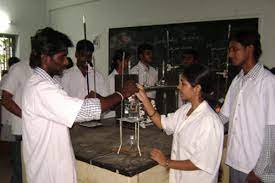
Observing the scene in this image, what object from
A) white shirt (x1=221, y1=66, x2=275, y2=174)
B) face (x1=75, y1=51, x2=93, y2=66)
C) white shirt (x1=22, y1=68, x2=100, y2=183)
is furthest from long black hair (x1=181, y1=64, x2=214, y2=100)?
face (x1=75, y1=51, x2=93, y2=66)

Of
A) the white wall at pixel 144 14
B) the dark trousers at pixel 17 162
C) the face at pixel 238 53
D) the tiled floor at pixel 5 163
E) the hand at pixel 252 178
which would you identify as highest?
the white wall at pixel 144 14

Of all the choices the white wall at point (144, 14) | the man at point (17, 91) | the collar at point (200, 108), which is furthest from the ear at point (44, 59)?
the white wall at point (144, 14)

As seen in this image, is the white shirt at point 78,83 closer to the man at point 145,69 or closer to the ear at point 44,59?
the man at point 145,69

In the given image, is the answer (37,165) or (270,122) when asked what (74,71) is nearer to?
(37,165)

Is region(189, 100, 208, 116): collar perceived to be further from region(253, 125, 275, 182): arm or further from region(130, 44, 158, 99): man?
region(130, 44, 158, 99): man

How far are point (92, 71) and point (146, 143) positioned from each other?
4.55 feet

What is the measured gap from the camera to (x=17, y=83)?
8.36 feet

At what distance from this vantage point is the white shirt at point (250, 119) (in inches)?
64.8

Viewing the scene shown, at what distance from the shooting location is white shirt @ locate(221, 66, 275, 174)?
5.40 feet

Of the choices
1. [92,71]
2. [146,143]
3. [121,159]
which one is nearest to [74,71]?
[92,71]

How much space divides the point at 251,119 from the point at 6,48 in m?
6.06

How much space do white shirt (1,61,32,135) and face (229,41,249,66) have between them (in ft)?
5.87

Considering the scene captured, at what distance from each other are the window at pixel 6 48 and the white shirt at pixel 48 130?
5.30 meters

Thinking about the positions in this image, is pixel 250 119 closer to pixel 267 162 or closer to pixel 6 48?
pixel 267 162
